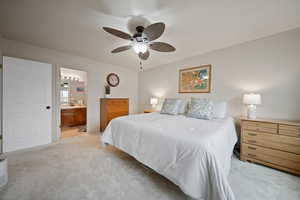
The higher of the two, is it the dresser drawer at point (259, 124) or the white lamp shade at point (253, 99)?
the white lamp shade at point (253, 99)

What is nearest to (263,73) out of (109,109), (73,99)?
(109,109)

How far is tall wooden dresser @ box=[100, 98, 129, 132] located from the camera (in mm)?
3600

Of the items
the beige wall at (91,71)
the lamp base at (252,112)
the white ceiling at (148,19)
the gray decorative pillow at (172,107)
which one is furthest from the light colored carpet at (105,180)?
the white ceiling at (148,19)

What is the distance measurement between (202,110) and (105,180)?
2176mm

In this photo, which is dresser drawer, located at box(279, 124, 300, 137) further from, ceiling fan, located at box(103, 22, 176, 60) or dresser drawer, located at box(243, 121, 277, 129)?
ceiling fan, located at box(103, 22, 176, 60)

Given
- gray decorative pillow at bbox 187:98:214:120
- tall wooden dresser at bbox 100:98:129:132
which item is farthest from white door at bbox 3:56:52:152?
gray decorative pillow at bbox 187:98:214:120

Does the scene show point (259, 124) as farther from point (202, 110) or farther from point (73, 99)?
point (73, 99)

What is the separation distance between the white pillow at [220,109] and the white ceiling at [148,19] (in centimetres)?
135

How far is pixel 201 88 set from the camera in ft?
10.1

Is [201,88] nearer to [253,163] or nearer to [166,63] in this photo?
[166,63]

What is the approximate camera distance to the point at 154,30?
1495 millimetres

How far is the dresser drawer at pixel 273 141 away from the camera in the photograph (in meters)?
1.67

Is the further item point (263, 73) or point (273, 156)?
point (263, 73)

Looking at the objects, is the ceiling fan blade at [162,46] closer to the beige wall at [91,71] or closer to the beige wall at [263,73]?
the beige wall at [263,73]
